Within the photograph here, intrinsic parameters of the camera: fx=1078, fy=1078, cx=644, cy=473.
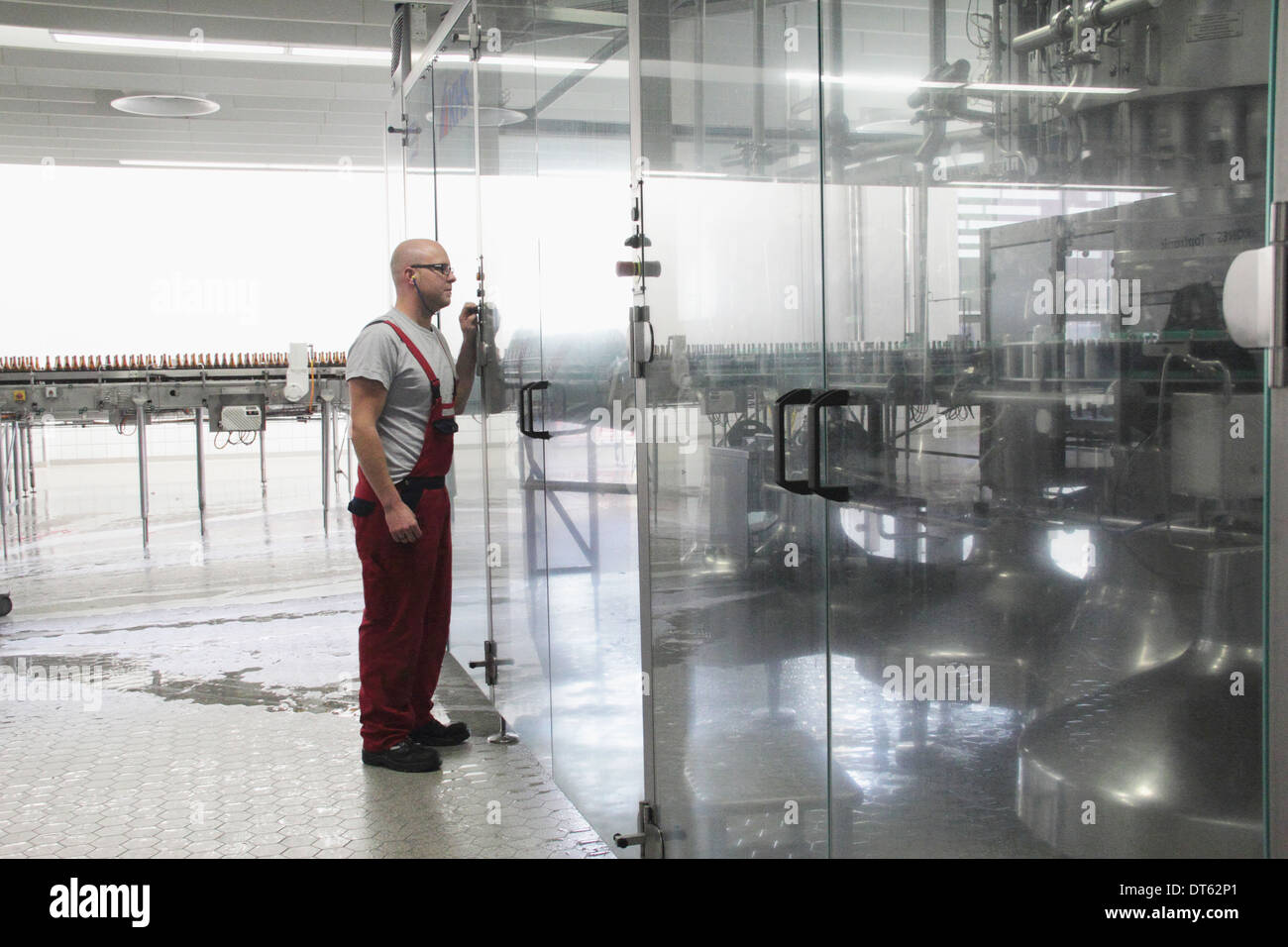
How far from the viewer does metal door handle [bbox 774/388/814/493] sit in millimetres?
1557

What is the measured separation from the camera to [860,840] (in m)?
1.55

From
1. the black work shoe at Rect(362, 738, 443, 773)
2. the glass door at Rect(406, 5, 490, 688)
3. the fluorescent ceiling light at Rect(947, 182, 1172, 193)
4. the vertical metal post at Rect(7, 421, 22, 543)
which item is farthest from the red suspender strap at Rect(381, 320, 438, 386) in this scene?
the vertical metal post at Rect(7, 421, 22, 543)

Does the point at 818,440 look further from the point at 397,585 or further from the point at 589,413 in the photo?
the point at 397,585

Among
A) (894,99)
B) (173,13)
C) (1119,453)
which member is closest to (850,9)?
(894,99)

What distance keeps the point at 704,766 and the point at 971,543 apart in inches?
29.8

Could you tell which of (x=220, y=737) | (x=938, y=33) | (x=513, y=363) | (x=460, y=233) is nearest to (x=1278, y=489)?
(x=938, y=33)

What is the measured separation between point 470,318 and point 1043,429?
2267 mm

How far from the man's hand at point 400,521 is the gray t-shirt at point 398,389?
129 millimetres

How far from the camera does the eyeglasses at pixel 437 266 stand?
3125 mm

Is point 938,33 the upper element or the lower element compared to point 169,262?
lower

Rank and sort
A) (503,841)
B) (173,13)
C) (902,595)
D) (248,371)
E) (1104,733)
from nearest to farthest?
1. (1104,733)
2. (902,595)
3. (503,841)
4. (173,13)
5. (248,371)

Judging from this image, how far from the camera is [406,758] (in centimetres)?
301

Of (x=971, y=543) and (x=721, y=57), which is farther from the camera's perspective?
(x=721, y=57)

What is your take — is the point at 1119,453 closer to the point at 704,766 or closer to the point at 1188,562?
the point at 1188,562
